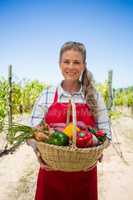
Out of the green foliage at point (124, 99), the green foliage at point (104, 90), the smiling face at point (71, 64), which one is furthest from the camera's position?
the green foliage at point (124, 99)

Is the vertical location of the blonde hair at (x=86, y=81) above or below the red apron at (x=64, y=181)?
above

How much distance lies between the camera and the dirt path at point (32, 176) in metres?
3.98

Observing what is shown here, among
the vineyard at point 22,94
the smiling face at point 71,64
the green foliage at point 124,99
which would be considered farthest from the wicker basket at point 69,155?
Answer: the green foliage at point 124,99

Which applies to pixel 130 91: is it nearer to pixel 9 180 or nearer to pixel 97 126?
pixel 9 180

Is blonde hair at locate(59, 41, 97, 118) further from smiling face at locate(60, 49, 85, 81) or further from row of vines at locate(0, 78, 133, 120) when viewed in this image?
row of vines at locate(0, 78, 133, 120)

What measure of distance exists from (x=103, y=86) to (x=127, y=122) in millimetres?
2087

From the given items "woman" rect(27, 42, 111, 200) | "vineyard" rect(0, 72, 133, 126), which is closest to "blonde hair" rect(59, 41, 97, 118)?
"woman" rect(27, 42, 111, 200)

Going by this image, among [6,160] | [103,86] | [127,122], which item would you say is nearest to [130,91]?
[127,122]

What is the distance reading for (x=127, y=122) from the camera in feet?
39.1

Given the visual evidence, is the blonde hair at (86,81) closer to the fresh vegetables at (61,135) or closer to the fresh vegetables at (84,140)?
the fresh vegetables at (61,135)

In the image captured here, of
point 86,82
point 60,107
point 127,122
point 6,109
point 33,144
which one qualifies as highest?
point 86,82

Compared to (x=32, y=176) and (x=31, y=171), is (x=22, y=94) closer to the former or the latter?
(x=31, y=171)

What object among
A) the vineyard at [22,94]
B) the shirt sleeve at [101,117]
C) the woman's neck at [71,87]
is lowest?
the vineyard at [22,94]

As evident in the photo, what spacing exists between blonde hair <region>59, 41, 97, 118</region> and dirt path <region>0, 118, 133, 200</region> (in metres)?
2.27
